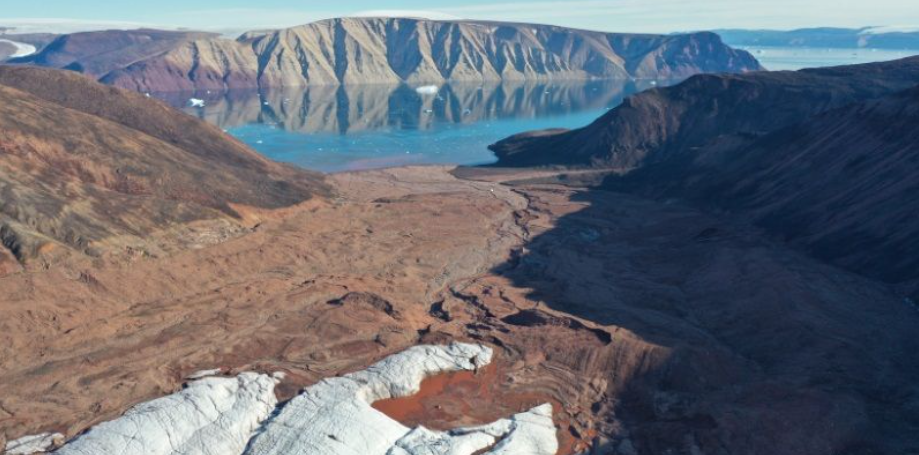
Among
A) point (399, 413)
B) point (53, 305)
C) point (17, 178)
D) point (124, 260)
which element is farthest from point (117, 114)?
point (399, 413)

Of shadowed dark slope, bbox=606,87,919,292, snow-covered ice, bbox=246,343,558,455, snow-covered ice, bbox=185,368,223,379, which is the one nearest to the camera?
snow-covered ice, bbox=246,343,558,455

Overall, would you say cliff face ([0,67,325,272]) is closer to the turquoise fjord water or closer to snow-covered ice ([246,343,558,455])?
snow-covered ice ([246,343,558,455])

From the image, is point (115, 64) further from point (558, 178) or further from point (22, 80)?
point (558, 178)

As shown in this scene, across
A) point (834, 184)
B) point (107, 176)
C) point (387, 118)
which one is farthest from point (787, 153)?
point (387, 118)

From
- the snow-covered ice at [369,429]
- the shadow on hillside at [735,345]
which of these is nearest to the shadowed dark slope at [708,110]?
the shadow on hillside at [735,345]

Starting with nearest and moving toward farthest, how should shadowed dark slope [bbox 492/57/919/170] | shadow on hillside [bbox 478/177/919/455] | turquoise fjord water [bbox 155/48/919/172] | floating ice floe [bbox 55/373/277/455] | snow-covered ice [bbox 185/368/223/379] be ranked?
floating ice floe [bbox 55/373/277/455] → shadow on hillside [bbox 478/177/919/455] → snow-covered ice [bbox 185/368/223/379] → shadowed dark slope [bbox 492/57/919/170] → turquoise fjord water [bbox 155/48/919/172]

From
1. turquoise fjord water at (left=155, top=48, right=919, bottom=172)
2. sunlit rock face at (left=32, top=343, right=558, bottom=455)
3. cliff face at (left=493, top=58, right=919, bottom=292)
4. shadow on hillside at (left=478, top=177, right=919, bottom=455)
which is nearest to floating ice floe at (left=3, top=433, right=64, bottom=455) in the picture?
sunlit rock face at (left=32, top=343, right=558, bottom=455)

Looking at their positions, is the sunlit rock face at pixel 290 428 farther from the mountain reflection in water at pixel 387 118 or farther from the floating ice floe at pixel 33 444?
the mountain reflection in water at pixel 387 118
